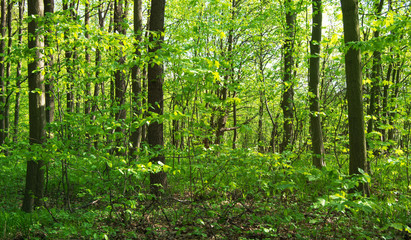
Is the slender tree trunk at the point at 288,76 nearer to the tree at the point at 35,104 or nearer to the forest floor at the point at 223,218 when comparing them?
the forest floor at the point at 223,218

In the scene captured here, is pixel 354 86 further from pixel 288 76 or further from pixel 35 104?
pixel 35 104

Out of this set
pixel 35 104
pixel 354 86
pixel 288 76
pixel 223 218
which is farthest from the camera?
pixel 288 76

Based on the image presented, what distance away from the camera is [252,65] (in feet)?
39.3

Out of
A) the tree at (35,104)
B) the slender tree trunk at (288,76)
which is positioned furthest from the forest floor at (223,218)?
the slender tree trunk at (288,76)

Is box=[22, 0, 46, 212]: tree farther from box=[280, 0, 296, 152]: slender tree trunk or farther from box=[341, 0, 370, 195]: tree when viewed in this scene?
box=[341, 0, 370, 195]: tree

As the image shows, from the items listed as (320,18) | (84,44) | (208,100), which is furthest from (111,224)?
(320,18)

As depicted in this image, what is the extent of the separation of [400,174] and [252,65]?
667cm

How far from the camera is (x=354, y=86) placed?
4805 millimetres

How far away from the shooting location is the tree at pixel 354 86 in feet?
15.6

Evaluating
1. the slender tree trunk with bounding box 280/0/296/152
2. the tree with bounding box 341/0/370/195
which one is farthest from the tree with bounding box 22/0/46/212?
the tree with bounding box 341/0/370/195

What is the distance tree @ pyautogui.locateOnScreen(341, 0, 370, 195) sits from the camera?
4.75 meters

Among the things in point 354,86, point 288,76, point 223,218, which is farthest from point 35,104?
point 288,76

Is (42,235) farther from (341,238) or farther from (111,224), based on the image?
(341,238)

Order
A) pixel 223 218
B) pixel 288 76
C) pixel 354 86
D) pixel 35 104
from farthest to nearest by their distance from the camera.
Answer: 1. pixel 288 76
2. pixel 35 104
3. pixel 354 86
4. pixel 223 218
